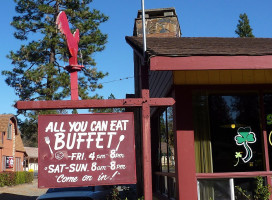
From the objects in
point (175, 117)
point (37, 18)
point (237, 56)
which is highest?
point (37, 18)

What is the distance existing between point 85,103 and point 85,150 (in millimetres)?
778

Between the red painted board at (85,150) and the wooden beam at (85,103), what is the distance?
167 mm

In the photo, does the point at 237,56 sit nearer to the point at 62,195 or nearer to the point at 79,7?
the point at 62,195

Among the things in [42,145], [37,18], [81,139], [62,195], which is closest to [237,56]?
[81,139]

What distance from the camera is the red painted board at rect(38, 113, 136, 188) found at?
6012mm

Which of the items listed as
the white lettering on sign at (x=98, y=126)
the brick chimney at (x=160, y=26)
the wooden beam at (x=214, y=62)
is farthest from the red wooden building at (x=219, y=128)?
the brick chimney at (x=160, y=26)

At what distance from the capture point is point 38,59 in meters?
33.8

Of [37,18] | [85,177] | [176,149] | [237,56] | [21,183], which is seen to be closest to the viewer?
[85,177]

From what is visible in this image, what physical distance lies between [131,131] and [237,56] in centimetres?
235

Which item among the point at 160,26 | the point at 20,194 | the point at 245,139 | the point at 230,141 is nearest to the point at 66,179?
the point at 230,141

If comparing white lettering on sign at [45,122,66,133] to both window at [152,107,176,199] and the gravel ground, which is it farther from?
the gravel ground

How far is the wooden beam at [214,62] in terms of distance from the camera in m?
6.51

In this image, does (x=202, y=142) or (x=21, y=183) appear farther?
(x=21, y=183)

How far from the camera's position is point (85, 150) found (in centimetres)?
607
